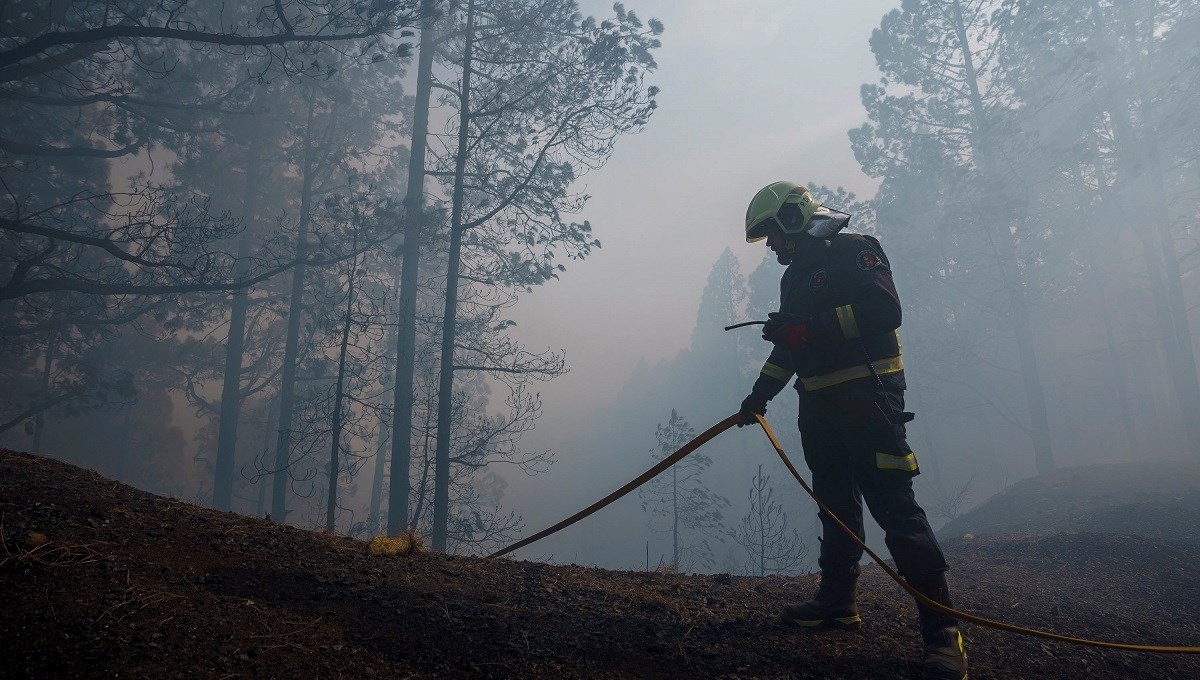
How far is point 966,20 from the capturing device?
70.1 feet

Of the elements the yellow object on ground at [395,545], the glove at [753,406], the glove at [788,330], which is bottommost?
the yellow object on ground at [395,545]

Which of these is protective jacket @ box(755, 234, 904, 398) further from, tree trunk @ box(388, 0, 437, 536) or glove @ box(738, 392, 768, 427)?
tree trunk @ box(388, 0, 437, 536)

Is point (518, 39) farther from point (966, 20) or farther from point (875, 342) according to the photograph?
point (966, 20)

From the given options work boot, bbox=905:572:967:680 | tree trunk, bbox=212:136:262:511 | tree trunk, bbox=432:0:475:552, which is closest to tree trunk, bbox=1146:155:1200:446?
tree trunk, bbox=432:0:475:552

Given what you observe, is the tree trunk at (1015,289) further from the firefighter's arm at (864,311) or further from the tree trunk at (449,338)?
the firefighter's arm at (864,311)

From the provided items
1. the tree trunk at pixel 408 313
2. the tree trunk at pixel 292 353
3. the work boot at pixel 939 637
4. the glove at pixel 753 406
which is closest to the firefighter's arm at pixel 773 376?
the glove at pixel 753 406

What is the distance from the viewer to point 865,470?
3043 millimetres

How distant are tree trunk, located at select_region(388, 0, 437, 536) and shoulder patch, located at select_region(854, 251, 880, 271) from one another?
8.64 meters

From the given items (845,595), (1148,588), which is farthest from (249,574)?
(1148,588)

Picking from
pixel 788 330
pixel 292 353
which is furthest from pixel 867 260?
pixel 292 353

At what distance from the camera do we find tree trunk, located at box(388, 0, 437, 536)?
11906mm

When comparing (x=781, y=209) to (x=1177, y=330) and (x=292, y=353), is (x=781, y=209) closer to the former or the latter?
(x=292, y=353)

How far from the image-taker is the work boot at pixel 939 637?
2590 millimetres

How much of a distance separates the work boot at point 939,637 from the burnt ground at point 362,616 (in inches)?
4.7
